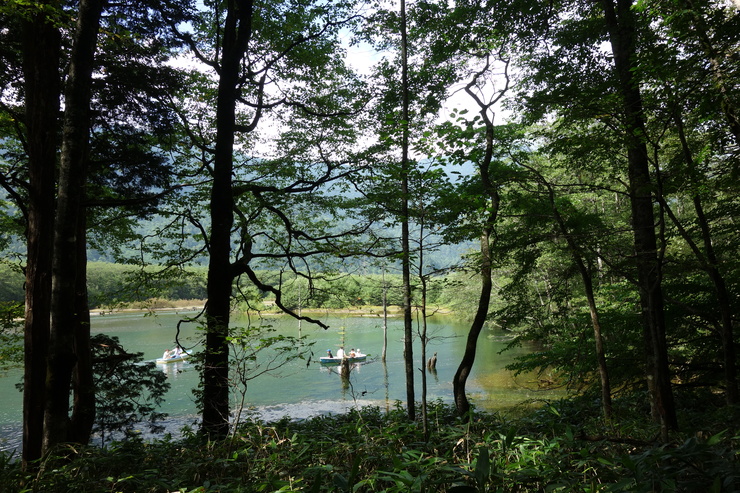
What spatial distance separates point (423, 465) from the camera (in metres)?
2.14

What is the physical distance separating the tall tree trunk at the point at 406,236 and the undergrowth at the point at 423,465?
2.56 meters

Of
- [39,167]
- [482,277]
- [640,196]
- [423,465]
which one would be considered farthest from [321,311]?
[423,465]

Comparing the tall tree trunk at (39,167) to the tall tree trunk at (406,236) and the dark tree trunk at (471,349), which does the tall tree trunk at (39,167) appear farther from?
the dark tree trunk at (471,349)

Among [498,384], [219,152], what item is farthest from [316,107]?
[498,384]

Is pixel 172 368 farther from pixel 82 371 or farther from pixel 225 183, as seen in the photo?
pixel 225 183

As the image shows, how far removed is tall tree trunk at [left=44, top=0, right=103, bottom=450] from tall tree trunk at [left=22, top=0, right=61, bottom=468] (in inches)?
35.7

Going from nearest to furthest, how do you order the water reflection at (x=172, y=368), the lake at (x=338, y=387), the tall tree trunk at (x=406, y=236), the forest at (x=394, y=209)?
the forest at (x=394, y=209) < the tall tree trunk at (x=406, y=236) < the lake at (x=338, y=387) < the water reflection at (x=172, y=368)

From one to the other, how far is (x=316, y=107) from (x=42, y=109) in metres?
4.23

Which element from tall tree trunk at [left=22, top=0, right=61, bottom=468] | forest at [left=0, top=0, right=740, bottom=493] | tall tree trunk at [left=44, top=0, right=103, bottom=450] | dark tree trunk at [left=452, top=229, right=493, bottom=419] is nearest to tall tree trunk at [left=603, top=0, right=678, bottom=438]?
forest at [left=0, top=0, right=740, bottom=493]

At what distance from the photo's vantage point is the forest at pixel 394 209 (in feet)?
8.81

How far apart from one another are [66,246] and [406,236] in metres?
4.33

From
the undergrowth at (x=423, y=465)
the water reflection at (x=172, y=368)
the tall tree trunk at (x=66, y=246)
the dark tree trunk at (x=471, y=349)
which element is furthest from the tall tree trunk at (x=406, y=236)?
the water reflection at (x=172, y=368)

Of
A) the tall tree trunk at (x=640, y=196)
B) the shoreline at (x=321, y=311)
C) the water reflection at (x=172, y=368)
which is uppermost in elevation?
the tall tree trunk at (x=640, y=196)

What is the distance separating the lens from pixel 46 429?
3561 millimetres
